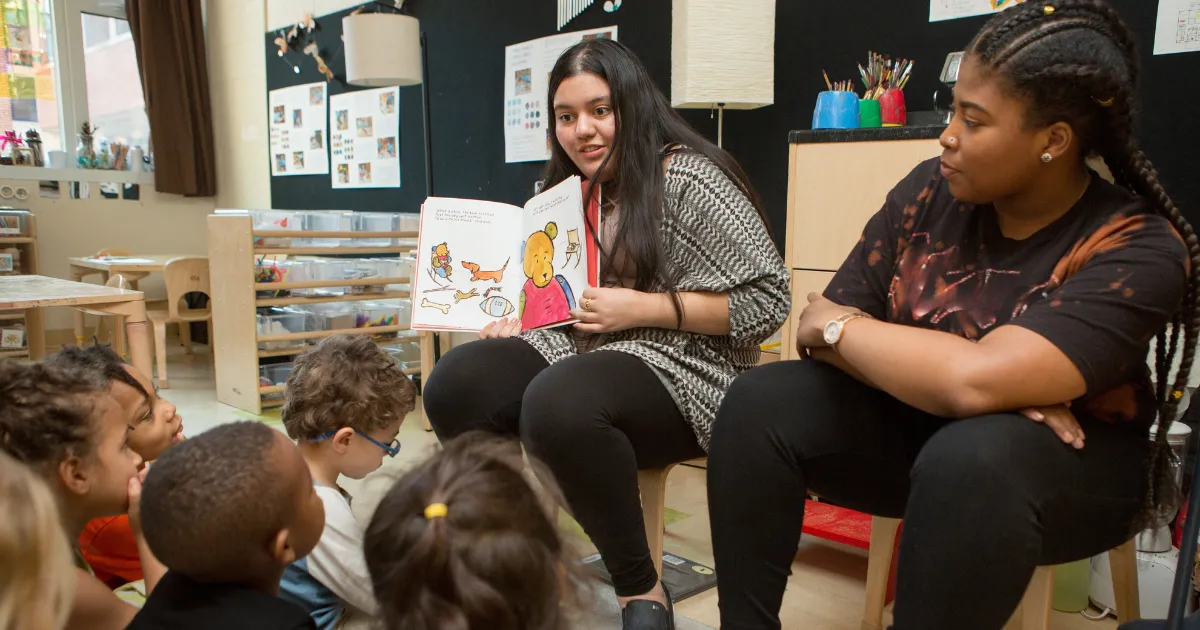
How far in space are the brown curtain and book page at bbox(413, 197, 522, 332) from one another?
4670mm

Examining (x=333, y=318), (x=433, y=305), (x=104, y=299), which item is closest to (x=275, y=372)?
(x=333, y=318)

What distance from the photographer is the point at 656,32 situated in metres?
3.08

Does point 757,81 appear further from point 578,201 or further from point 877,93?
point 578,201

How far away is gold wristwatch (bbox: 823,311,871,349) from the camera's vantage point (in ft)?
3.42

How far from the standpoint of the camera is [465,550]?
747mm

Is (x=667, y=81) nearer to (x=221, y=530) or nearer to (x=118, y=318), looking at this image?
(x=118, y=318)

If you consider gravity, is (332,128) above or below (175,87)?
below

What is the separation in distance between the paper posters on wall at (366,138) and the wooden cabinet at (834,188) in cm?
281

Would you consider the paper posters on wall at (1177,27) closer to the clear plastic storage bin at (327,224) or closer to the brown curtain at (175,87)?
the clear plastic storage bin at (327,224)

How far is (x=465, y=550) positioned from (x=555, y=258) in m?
0.80

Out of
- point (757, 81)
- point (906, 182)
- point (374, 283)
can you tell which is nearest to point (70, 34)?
point (374, 283)

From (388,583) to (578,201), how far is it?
0.80 m

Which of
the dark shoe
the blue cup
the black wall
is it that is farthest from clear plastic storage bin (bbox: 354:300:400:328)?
the dark shoe

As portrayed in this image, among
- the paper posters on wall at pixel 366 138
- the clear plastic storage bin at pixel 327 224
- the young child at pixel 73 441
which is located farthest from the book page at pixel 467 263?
the paper posters on wall at pixel 366 138
